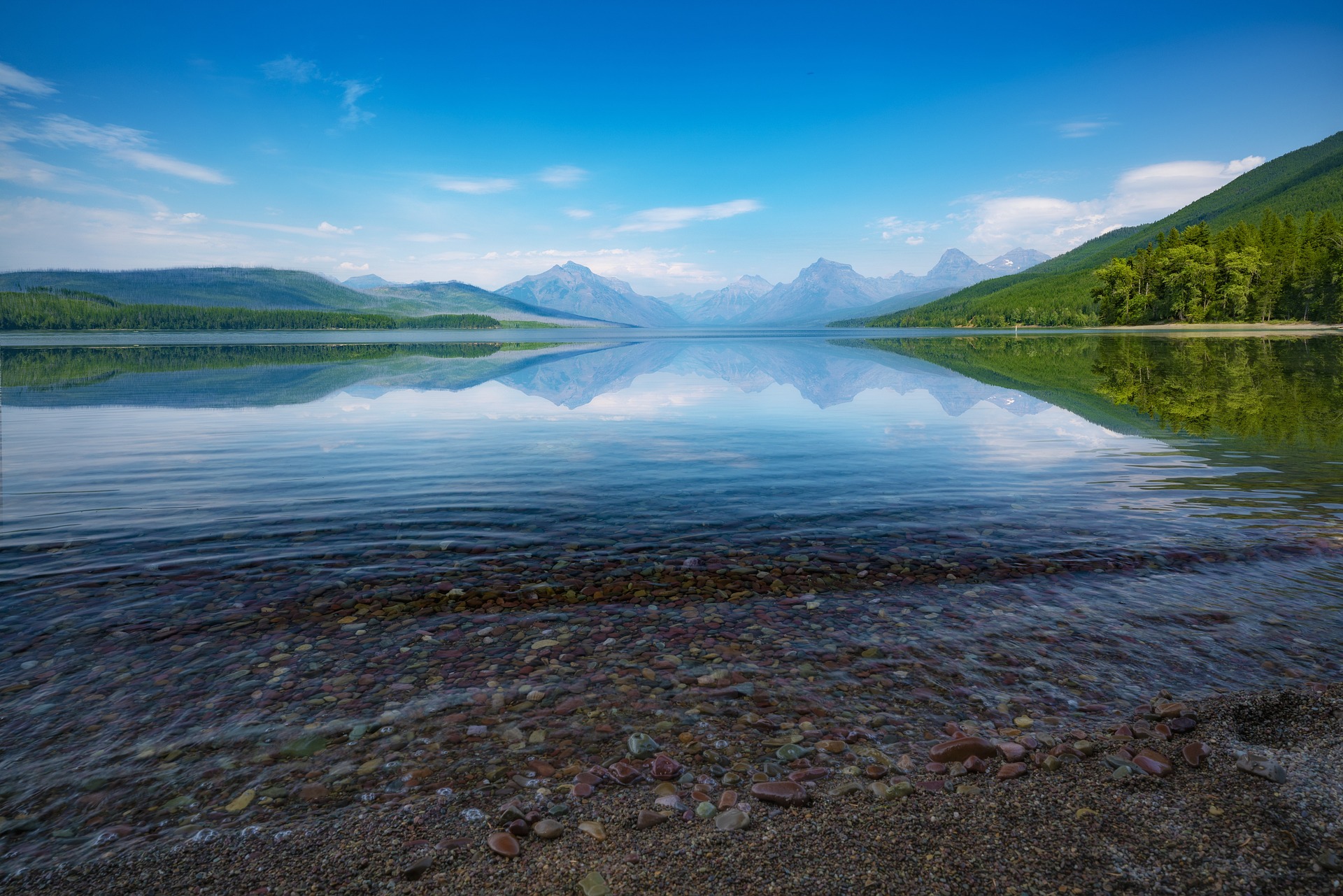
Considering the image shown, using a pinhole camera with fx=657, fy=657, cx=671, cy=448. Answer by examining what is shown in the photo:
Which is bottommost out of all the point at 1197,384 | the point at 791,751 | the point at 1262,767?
the point at 791,751

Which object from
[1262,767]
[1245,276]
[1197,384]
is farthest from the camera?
[1245,276]

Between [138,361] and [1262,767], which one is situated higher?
[138,361]

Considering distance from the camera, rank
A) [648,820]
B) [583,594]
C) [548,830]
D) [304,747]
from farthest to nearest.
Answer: [583,594] < [304,747] < [648,820] < [548,830]

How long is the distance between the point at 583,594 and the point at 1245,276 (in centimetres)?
18076

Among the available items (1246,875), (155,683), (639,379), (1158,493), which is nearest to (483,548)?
(155,683)

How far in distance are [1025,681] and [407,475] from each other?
1862 cm

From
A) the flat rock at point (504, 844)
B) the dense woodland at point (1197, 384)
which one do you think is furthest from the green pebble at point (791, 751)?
the dense woodland at point (1197, 384)

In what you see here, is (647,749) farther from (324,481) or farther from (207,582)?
(324,481)

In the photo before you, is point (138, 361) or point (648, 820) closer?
point (648, 820)

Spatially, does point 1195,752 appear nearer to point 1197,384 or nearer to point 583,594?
point 583,594

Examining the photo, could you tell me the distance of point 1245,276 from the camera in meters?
139

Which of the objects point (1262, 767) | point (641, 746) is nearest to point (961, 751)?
point (1262, 767)

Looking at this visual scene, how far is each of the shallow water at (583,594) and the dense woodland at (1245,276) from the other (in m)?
149

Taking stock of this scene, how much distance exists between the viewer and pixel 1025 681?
846 cm
